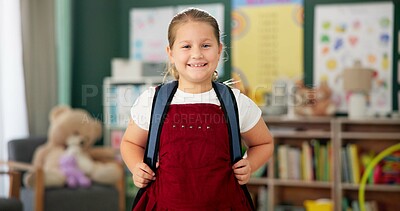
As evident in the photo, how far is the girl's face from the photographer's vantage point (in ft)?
5.28

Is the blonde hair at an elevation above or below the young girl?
above

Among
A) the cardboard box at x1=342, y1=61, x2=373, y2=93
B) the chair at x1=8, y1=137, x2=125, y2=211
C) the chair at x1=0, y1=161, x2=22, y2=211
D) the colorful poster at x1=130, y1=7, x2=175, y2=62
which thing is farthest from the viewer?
the colorful poster at x1=130, y1=7, x2=175, y2=62

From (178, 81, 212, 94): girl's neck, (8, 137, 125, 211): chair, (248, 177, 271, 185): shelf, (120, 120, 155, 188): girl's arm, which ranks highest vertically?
(178, 81, 212, 94): girl's neck

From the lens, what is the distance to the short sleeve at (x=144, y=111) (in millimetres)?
1663

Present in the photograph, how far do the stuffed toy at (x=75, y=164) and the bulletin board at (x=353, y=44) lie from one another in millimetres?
1934

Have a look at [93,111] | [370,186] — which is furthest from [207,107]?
[93,111]

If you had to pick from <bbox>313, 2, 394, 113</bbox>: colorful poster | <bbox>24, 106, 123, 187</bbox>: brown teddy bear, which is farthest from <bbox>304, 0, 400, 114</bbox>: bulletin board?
<bbox>24, 106, 123, 187</bbox>: brown teddy bear

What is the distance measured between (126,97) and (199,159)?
12.1ft

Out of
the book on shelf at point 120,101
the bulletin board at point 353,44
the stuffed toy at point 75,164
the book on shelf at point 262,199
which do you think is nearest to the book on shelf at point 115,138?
the book on shelf at point 120,101

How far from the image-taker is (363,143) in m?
4.86

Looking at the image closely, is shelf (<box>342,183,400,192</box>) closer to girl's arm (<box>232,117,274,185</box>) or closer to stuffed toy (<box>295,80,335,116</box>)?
stuffed toy (<box>295,80,335,116</box>)

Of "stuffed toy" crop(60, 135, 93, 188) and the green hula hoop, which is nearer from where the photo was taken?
"stuffed toy" crop(60, 135, 93, 188)

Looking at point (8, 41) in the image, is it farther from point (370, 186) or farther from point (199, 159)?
point (199, 159)

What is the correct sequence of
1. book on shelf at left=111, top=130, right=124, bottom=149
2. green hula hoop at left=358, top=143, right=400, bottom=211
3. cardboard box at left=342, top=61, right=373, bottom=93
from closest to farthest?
1. green hula hoop at left=358, top=143, right=400, bottom=211
2. cardboard box at left=342, top=61, right=373, bottom=93
3. book on shelf at left=111, top=130, right=124, bottom=149
